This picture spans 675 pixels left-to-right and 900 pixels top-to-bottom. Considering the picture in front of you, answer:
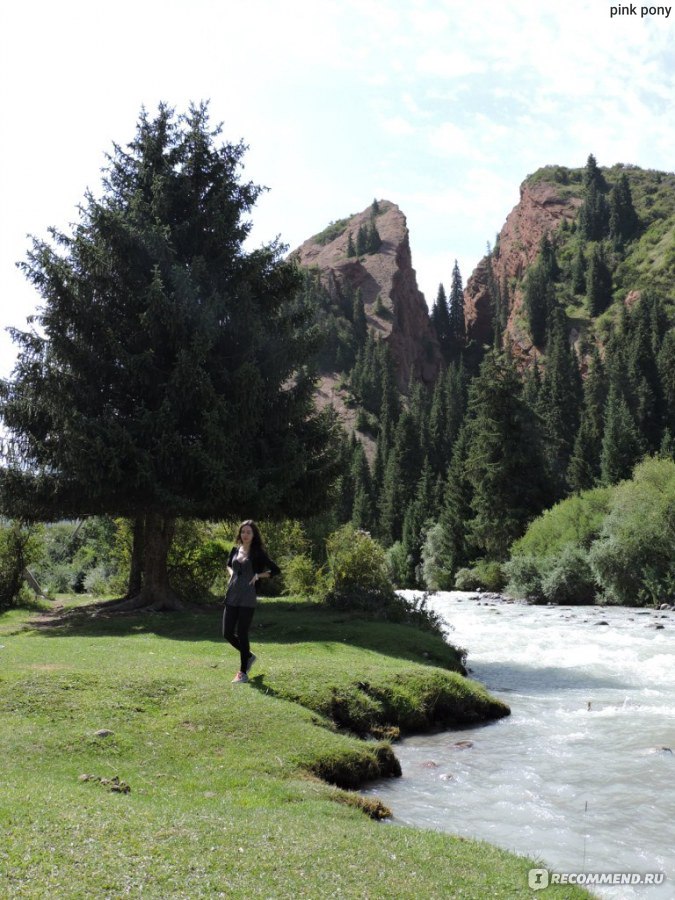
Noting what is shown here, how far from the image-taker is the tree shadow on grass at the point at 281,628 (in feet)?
59.2

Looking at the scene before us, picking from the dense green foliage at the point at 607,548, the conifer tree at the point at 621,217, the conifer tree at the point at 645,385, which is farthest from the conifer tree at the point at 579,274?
the dense green foliage at the point at 607,548

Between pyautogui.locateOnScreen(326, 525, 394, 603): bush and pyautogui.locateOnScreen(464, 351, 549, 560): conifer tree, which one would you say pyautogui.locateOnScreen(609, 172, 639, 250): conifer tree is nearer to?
pyautogui.locateOnScreen(464, 351, 549, 560): conifer tree

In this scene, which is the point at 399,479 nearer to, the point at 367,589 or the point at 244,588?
the point at 367,589

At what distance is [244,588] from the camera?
40.9 ft

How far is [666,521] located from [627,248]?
150 m

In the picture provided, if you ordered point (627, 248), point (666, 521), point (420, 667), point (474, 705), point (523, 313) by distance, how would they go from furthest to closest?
point (523, 313) → point (627, 248) → point (666, 521) → point (420, 667) → point (474, 705)

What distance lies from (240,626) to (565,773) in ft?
18.6

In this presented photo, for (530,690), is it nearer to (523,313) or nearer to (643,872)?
(643,872)

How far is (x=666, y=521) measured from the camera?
147 ft

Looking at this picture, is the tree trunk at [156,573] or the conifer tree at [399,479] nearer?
the tree trunk at [156,573]

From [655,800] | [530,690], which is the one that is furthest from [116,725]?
[530,690]

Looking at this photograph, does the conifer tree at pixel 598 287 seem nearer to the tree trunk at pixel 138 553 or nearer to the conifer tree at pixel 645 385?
the conifer tree at pixel 645 385

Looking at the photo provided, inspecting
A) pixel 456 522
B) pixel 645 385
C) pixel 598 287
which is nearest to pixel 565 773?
pixel 456 522

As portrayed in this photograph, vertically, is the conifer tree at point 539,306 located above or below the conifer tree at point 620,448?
above
